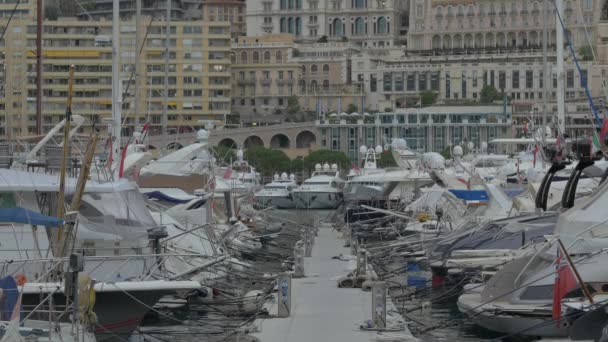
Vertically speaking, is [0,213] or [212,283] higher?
[0,213]

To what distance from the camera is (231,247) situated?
4209 centimetres

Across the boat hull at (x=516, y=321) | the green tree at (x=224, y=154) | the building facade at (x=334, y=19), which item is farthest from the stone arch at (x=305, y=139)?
the boat hull at (x=516, y=321)

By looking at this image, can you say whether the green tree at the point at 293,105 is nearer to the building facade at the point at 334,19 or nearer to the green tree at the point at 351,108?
the green tree at the point at 351,108

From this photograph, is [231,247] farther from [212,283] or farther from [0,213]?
[0,213]

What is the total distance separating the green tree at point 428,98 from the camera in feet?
487

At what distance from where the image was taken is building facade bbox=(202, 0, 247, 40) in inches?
6639

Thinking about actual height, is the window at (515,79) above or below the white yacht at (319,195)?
above

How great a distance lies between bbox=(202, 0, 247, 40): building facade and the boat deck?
12790 cm

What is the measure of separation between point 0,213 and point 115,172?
9.04m

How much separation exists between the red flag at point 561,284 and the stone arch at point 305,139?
11015 centimetres

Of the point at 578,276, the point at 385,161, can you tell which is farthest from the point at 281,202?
the point at 578,276

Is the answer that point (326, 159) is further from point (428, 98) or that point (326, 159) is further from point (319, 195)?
point (428, 98)

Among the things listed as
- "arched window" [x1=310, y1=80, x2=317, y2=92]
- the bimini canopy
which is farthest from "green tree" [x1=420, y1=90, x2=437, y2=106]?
the bimini canopy

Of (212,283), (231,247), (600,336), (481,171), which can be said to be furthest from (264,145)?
(600,336)
